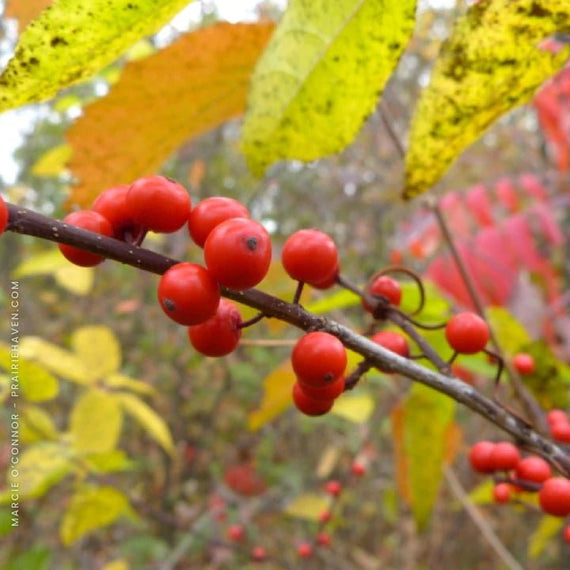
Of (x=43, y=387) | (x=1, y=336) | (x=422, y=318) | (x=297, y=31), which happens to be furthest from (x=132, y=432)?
(x=297, y=31)

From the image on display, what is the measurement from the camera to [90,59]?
1.89 feet

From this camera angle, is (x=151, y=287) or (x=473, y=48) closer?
(x=473, y=48)

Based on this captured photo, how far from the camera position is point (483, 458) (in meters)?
0.83

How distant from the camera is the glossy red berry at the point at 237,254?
478 millimetres

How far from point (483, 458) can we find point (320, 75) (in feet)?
1.66

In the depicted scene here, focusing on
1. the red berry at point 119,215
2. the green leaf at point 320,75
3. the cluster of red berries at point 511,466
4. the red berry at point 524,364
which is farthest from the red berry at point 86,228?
the red berry at point 524,364

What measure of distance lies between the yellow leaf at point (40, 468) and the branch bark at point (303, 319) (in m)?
1.17

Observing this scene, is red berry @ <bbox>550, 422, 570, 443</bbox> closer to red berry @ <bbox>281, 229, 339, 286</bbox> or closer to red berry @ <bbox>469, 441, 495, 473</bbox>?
red berry @ <bbox>469, 441, 495, 473</bbox>

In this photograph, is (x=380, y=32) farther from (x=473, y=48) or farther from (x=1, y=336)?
(x=1, y=336)

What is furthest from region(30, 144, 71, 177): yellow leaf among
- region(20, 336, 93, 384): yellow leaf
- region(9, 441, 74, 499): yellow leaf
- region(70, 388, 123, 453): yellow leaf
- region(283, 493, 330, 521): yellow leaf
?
region(283, 493, 330, 521): yellow leaf

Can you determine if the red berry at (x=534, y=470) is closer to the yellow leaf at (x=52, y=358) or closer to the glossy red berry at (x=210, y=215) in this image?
the glossy red berry at (x=210, y=215)

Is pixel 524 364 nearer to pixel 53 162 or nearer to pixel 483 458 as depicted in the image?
pixel 483 458

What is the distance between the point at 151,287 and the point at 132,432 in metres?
0.86

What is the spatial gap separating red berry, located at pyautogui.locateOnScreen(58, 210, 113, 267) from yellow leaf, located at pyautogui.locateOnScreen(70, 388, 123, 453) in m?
1.30
